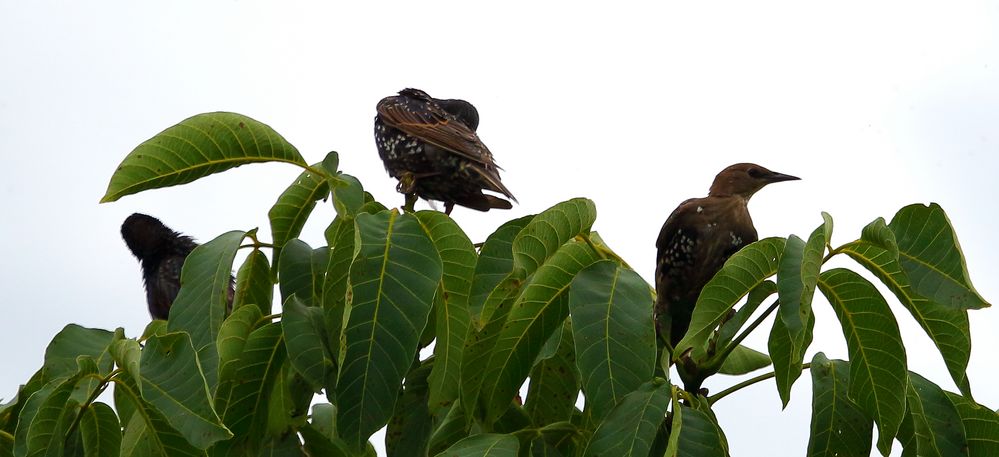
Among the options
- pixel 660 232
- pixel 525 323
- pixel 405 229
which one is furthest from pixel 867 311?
pixel 660 232

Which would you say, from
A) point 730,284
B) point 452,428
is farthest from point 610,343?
point 452,428

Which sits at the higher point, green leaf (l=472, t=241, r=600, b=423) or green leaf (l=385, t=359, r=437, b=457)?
green leaf (l=472, t=241, r=600, b=423)

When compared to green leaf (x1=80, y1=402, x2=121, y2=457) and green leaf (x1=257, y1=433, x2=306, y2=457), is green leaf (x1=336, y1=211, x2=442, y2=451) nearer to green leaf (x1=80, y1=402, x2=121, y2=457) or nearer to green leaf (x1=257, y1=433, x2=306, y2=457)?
green leaf (x1=257, y1=433, x2=306, y2=457)

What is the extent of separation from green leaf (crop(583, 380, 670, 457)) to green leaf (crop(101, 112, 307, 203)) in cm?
106

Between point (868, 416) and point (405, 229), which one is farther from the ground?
point (405, 229)

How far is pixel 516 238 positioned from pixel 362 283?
0.33 m

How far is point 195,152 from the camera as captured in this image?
272 centimetres

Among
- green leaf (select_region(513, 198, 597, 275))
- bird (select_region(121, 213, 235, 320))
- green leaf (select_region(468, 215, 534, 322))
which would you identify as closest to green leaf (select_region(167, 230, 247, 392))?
green leaf (select_region(468, 215, 534, 322))

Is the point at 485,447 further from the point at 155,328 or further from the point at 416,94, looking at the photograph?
the point at 416,94

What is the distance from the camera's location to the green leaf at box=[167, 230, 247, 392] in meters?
2.51

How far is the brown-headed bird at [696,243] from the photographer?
4125mm

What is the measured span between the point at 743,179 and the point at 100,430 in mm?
3169

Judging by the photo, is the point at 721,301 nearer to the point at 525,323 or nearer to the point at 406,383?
the point at 525,323

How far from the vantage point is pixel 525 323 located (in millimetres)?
2436
